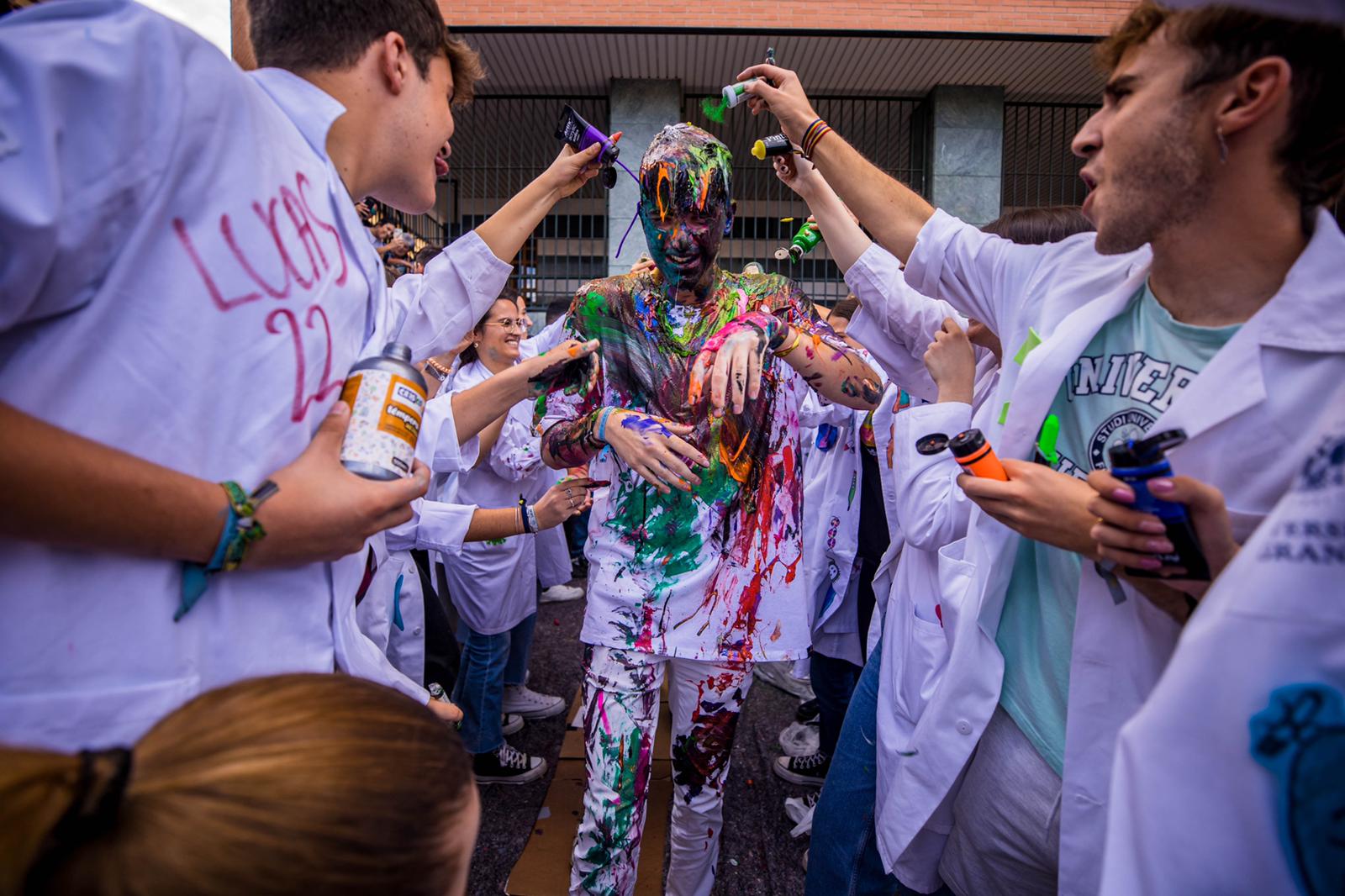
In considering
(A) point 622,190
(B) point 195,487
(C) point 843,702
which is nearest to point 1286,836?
(B) point 195,487

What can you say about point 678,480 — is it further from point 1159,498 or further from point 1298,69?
point 1298,69

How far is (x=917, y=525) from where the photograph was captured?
176 cm

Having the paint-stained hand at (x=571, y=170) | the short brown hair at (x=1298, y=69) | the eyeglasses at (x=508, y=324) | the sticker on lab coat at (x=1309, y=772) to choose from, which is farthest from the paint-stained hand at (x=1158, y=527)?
the eyeglasses at (x=508, y=324)

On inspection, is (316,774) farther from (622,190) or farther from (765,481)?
(622,190)

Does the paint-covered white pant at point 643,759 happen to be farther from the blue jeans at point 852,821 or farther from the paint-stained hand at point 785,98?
the paint-stained hand at point 785,98

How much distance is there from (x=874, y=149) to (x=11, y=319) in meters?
12.4

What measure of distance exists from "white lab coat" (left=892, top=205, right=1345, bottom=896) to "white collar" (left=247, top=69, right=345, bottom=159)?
1255 millimetres

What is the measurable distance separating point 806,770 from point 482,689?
5.05ft

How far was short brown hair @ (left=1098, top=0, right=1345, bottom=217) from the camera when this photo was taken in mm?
1140

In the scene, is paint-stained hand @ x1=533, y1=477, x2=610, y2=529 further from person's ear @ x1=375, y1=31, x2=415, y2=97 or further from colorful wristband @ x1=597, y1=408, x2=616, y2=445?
person's ear @ x1=375, y1=31, x2=415, y2=97

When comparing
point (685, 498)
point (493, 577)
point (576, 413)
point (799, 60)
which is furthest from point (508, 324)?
point (799, 60)

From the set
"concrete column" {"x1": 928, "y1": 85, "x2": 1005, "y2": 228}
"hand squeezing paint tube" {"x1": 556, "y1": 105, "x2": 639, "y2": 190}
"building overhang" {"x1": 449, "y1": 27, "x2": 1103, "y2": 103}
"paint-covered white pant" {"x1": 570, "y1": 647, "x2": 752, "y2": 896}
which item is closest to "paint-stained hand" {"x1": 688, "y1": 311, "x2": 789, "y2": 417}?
"hand squeezing paint tube" {"x1": 556, "y1": 105, "x2": 639, "y2": 190}

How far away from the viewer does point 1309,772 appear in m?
0.77

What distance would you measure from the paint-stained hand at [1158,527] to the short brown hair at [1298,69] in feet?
1.90
